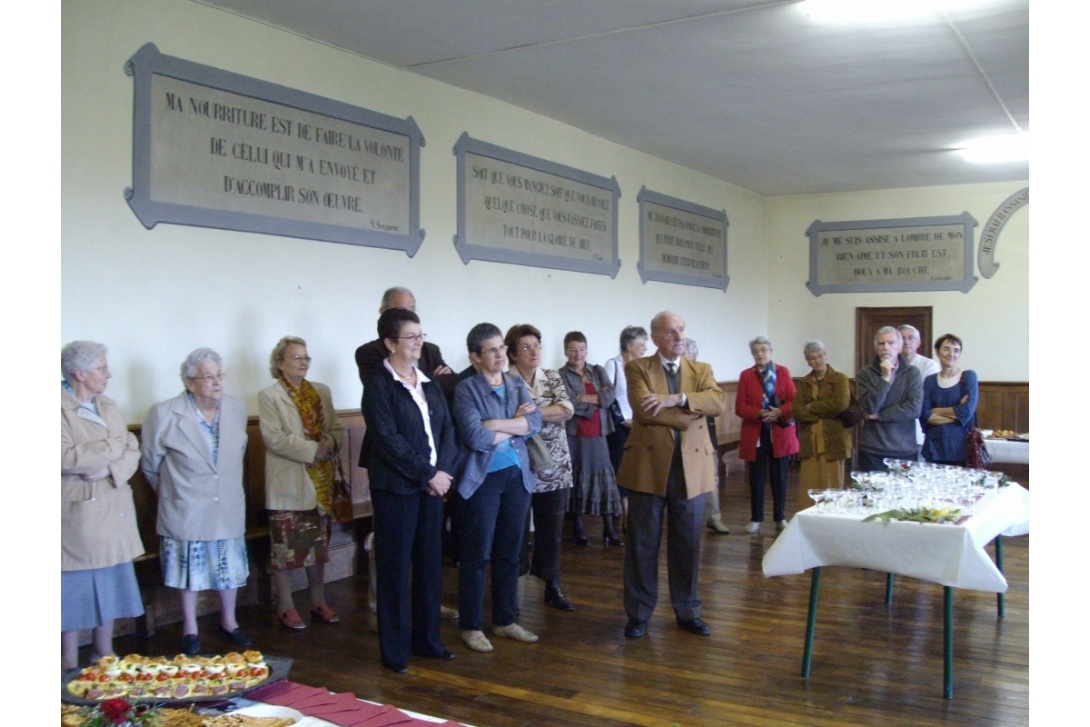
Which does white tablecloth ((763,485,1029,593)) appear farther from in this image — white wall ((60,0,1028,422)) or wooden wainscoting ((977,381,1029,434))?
wooden wainscoting ((977,381,1029,434))

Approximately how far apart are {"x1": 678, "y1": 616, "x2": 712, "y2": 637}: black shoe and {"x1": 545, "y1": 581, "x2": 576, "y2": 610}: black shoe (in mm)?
693

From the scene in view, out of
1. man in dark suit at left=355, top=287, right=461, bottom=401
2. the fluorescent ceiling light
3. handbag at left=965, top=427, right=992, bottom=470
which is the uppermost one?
the fluorescent ceiling light

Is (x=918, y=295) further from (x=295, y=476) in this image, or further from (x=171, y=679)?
(x=171, y=679)

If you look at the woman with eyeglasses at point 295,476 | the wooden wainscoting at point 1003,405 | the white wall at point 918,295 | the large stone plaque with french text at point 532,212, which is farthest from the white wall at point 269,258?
the wooden wainscoting at point 1003,405

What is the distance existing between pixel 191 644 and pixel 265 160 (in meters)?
2.76

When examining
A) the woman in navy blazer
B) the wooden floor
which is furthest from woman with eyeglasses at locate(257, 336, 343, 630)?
the woman in navy blazer

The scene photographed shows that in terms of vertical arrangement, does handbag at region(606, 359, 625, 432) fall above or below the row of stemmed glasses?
above

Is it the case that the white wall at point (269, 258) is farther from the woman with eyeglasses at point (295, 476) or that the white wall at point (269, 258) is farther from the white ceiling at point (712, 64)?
the woman with eyeglasses at point (295, 476)

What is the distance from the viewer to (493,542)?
4.75 m

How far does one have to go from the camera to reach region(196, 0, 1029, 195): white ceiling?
5.71 m

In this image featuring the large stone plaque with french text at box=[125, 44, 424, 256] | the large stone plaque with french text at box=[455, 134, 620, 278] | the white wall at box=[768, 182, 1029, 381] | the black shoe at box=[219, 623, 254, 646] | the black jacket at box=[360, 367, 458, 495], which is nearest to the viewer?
the black jacket at box=[360, 367, 458, 495]

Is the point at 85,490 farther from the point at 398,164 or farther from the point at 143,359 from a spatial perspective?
the point at 398,164

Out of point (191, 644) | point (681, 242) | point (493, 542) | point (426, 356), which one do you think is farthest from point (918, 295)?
point (191, 644)

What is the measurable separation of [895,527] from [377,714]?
242 centimetres
